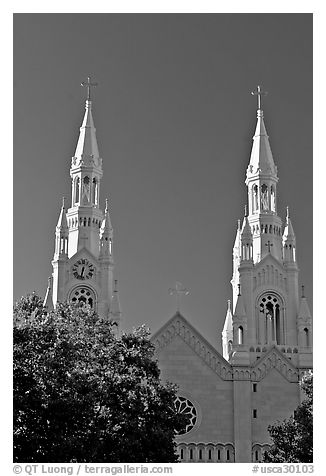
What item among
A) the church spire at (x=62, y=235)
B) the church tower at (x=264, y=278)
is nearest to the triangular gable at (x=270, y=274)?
the church tower at (x=264, y=278)

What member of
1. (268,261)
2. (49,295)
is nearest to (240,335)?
(268,261)

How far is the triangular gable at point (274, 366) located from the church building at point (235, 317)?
2.3 inches

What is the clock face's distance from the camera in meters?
59.6

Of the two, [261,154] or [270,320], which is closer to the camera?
[270,320]

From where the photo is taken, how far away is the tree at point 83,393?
1040 inches

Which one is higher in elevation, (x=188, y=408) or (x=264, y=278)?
(x=264, y=278)

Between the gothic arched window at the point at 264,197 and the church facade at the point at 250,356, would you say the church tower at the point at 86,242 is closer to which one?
the church facade at the point at 250,356

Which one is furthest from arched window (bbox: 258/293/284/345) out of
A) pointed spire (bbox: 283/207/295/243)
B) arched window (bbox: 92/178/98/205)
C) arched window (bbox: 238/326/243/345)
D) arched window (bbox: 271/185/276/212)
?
arched window (bbox: 92/178/98/205)

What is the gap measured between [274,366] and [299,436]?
1889 centimetres

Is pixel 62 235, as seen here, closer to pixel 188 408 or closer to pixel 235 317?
pixel 235 317

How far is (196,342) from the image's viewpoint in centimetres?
5416
